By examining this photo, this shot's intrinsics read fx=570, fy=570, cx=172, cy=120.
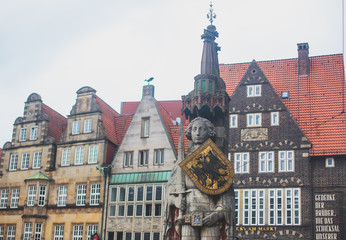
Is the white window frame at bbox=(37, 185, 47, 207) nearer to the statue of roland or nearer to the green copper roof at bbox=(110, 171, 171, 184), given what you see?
the green copper roof at bbox=(110, 171, 171, 184)

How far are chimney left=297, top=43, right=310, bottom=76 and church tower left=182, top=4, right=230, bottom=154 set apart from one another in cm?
1607

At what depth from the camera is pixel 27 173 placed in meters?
30.8

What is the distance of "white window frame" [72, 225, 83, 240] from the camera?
28453mm

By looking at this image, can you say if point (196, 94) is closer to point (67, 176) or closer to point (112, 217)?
point (112, 217)

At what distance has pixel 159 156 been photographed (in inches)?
1107

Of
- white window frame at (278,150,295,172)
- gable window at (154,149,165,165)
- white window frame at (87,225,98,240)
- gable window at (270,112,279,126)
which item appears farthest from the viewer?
white window frame at (87,225,98,240)

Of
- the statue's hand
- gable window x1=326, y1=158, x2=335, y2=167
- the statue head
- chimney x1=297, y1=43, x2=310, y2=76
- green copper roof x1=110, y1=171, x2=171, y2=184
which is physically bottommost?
the statue's hand

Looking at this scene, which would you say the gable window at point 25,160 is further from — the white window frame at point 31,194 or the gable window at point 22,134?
the white window frame at point 31,194

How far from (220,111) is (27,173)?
19939 mm

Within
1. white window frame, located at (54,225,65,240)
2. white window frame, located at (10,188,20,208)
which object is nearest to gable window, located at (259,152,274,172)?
white window frame, located at (54,225,65,240)

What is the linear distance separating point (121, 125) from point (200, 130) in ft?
63.7

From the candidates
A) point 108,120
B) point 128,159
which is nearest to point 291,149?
point 128,159

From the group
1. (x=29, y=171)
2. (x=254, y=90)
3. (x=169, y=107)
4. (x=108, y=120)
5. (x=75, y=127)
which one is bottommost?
(x=29, y=171)

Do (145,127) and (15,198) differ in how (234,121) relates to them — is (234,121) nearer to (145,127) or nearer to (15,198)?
(145,127)
